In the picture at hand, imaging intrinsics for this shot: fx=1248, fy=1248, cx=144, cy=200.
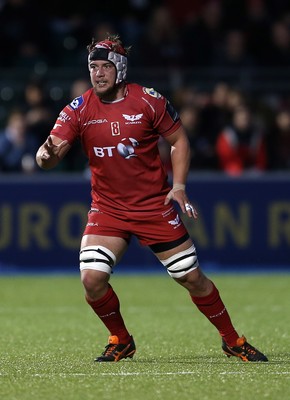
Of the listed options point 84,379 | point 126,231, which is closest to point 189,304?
point 126,231

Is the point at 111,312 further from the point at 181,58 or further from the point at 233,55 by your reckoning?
the point at 233,55

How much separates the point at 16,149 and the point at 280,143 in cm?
363

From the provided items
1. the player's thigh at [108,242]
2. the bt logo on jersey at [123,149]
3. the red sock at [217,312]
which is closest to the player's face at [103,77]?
the bt logo on jersey at [123,149]

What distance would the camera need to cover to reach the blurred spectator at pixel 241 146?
16375 mm

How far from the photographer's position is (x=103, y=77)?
8.44 m

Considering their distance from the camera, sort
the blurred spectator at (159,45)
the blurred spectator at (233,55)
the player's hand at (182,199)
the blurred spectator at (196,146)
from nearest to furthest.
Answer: the player's hand at (182,199)
the blurred spectator at (196,146)
the blurred spectator at (159,45)
the blurred spectator at (233,55)

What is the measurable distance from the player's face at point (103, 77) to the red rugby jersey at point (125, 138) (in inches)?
5.2

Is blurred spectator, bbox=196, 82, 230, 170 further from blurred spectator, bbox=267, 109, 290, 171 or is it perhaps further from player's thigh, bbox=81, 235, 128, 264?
player's thigh, bbox=81, 235, 128, 264

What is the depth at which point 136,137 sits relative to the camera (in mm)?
8492

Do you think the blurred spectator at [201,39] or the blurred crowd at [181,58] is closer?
the blurred crowd at [181,58]

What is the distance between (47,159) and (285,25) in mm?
11902

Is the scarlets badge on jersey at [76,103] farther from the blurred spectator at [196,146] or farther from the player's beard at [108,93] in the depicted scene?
the blurred spectator at [196,146]

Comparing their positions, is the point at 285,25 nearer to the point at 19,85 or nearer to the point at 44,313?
the point at 19,85

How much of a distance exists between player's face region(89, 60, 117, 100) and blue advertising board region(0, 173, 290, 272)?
759cm
